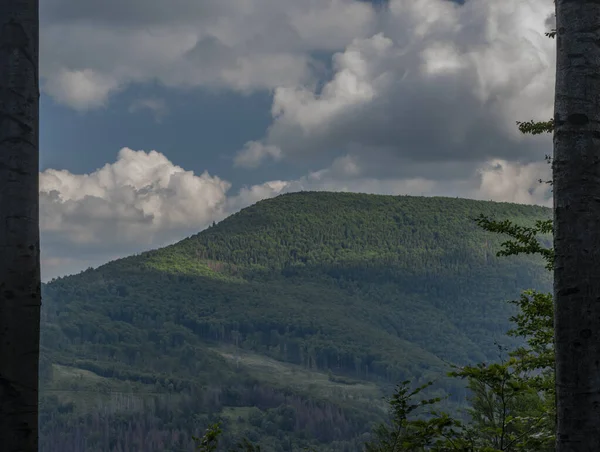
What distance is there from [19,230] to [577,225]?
336 cm

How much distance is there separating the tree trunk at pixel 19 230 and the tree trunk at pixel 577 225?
3.17 metres

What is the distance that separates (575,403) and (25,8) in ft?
13.7

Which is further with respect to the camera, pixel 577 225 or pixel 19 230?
pixel 19 230

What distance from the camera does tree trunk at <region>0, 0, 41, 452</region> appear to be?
5.75m

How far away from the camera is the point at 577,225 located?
5539 millimetres

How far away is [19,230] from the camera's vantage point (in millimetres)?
5852

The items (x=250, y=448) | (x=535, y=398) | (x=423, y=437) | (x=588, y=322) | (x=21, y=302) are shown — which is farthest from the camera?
(x=535, y=398)

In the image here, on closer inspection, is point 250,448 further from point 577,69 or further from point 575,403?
point 577,69

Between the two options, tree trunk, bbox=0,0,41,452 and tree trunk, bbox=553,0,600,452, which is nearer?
tree trunk, bbox=553,0,600,452

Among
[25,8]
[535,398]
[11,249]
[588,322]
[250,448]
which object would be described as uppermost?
[25,8]

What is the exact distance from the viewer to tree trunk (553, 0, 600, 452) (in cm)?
541

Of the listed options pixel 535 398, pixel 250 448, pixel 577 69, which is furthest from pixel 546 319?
pixel 535 398

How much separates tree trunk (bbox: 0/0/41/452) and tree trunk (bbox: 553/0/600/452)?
125 inches

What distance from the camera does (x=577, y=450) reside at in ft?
17.9
